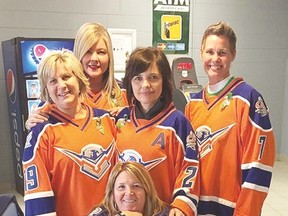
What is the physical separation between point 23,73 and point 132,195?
2.41 meters

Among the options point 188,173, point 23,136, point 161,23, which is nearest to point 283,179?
point 161,23

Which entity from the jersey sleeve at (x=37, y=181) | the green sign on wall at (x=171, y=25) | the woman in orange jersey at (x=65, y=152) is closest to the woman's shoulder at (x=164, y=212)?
the woman in orange jersey at (x=65, y=152)

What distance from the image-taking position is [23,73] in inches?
135

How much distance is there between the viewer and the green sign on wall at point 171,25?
433cm

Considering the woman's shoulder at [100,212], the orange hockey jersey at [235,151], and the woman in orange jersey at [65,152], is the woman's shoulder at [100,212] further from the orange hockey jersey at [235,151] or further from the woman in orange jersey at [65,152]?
the orange hockey jersey at [235,151]

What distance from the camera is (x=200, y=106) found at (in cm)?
165

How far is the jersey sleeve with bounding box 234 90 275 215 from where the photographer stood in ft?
4.87

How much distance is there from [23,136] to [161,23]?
2.08 m

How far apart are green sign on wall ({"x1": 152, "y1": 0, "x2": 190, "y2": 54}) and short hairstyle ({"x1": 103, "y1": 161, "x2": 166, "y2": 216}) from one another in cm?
311

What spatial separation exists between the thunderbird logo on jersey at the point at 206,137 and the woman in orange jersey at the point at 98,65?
1.35 ft

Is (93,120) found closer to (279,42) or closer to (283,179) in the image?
(283,179)

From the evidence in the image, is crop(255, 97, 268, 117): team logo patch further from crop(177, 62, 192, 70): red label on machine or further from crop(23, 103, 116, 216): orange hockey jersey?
crop(177, 62, 192, 70): red label on machine

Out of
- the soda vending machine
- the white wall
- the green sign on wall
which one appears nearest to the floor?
the white wall

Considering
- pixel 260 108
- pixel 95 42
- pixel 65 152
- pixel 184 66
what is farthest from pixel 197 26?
pixel 65 152
